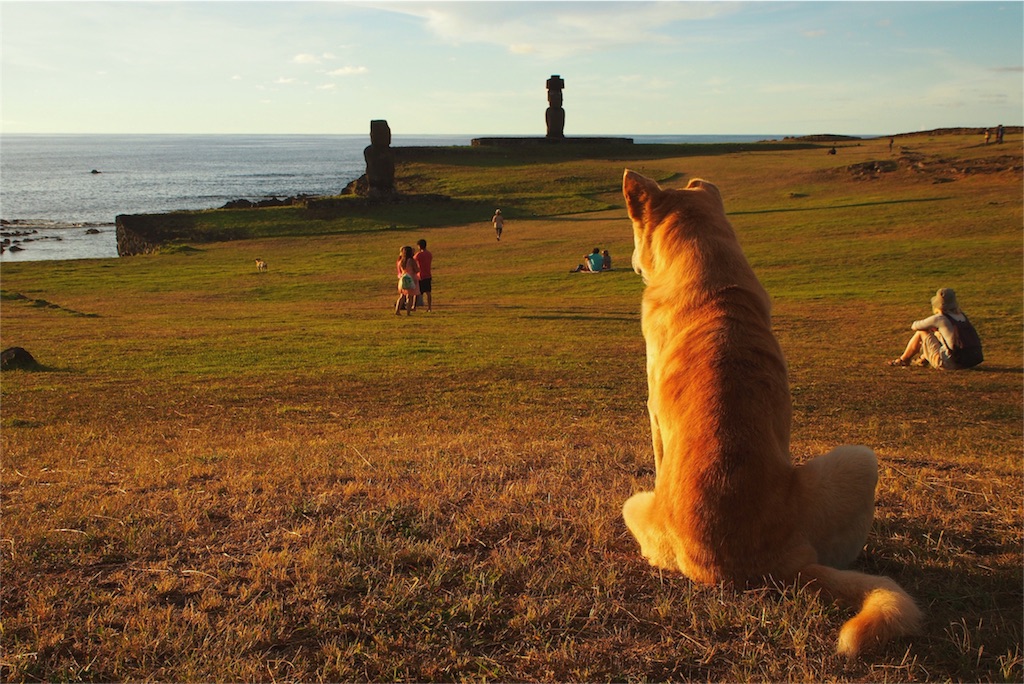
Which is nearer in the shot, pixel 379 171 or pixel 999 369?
pixel 999 369

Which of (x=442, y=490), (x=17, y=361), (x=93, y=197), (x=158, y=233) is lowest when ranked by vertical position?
(x=17, y=361)

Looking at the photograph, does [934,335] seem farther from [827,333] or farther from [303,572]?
[303,572]

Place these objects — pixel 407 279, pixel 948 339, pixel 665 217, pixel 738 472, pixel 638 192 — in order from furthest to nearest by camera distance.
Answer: pixel 407 279
pixel 948 339
pixel 638 192
pixel 665 217
pixel 738 472

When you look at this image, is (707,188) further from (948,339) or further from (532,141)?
(532,141)

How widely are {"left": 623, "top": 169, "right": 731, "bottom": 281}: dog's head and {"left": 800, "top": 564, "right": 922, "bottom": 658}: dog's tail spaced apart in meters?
2.07

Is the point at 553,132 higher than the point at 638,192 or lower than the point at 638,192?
higher

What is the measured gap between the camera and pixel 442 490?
19.0 feet

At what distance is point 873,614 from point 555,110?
67617 millimetres

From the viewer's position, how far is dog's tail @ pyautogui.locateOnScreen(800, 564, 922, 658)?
139 inches

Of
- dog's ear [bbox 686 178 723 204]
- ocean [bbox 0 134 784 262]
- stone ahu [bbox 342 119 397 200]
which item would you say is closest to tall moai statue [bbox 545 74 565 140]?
stone ahu [bbox 342 119 397 200]

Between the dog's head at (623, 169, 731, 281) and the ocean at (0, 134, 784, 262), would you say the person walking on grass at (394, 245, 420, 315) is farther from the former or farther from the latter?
the ocean at (0, 134, 784, 262)

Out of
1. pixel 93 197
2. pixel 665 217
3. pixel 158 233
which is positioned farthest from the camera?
pixel 93 197

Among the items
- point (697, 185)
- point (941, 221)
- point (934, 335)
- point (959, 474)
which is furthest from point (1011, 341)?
point (941, 221)

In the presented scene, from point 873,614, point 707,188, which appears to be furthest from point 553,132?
point 873,614
